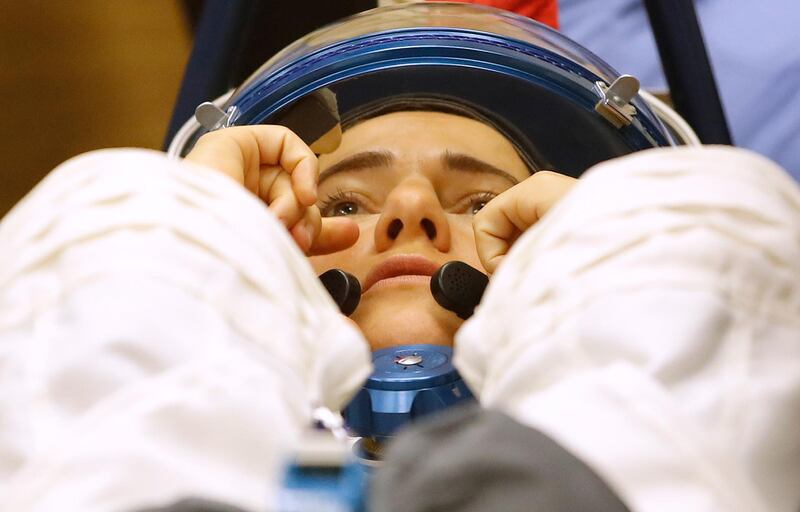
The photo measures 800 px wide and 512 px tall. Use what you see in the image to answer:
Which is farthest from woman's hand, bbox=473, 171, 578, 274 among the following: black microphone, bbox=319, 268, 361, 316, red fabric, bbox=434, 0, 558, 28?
red fabric, bbox=434, 0, 558, 28

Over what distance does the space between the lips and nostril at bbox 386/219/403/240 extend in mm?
29

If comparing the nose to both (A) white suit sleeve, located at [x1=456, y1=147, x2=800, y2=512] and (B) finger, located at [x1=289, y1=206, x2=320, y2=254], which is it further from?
(A) white suit sleeve, located at [x1=456, y1=147, x2=800, y2=512]

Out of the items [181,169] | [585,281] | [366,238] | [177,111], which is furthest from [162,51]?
[585,281]

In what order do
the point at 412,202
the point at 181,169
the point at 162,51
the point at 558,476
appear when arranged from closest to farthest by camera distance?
the point at 558,476, the point at 181,169, the point at 412,202, the point at 162,51

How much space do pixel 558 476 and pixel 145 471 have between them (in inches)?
5.3

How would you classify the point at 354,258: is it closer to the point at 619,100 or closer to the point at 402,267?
the point at 402,267

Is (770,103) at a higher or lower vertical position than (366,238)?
higher

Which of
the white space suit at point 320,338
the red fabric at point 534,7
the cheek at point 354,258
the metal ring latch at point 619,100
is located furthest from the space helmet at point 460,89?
the white space suit at point 320,338

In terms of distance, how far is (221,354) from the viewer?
12.8 inches

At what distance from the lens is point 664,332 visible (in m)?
0.32

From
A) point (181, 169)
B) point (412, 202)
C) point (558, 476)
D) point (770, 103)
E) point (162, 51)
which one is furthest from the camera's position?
point (162, 51)

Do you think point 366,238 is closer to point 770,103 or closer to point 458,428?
point 458,428

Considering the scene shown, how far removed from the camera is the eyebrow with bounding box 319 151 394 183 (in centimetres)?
84

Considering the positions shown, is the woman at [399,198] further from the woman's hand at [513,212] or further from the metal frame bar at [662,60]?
the metal frame bar at [662,60]
